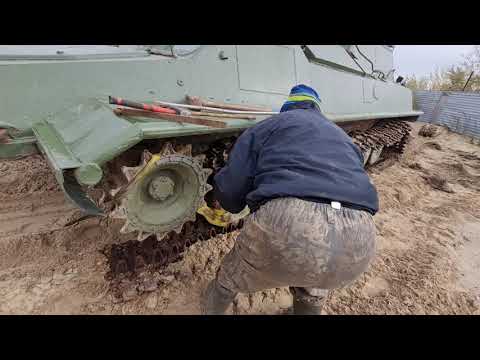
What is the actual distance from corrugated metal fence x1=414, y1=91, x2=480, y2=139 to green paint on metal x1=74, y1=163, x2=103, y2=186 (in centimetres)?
1128

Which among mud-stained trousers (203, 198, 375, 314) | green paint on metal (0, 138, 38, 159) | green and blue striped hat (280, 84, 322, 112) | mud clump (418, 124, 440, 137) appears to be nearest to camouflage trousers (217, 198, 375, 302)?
mud-stained trousers (203, 198, 375, 314)

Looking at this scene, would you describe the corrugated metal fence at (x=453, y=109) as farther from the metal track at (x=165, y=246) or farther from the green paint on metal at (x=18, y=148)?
the green paint on metal at (x=18, y=148)

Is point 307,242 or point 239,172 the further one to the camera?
point 239,172

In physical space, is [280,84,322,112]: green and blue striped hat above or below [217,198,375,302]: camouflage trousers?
above

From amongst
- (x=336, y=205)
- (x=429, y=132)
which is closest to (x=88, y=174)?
(x=336, y=205)

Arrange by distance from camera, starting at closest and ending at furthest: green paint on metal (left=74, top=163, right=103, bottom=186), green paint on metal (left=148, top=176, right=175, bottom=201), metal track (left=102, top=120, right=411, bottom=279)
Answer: green paint on metal (left=74, top=163, right=103, bottom=186)
green paint on metal (left=148, top=176, right=175, bottom=201)
metal track (left=102, top=120, right=411, bottom=279)

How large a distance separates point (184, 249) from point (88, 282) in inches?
32.1

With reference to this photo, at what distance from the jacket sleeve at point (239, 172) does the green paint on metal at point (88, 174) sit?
2.63 ft

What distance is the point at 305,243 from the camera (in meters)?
1.80

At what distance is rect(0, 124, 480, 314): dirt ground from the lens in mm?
2613

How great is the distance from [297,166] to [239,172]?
17.0 inches

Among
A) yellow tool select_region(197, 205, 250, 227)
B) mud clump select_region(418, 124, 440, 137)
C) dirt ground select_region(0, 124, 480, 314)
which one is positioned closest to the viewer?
dirt ground select_region(0, 124, 480, 314)

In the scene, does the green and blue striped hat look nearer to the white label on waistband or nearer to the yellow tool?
the white label on waistband

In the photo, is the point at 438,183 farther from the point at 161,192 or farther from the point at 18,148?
the point at 18,148
